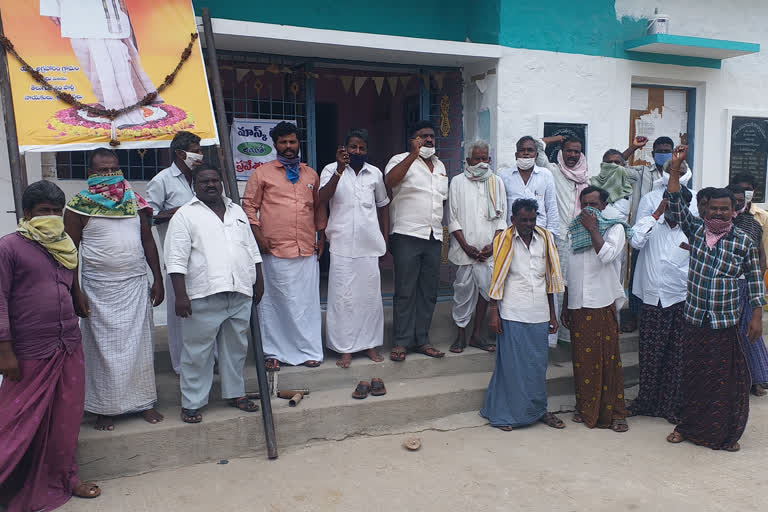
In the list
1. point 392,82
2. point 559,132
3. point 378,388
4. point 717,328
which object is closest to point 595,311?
point 717,328

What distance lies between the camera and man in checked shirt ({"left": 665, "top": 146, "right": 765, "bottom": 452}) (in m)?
4.30

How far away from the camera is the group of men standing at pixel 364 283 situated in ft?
11.9

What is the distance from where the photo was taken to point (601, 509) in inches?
142

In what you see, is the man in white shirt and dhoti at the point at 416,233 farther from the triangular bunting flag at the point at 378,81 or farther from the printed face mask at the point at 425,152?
the triangular bunting flag at the point at 378,81

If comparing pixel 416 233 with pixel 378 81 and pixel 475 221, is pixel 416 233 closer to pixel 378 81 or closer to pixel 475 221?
pixel 475 221

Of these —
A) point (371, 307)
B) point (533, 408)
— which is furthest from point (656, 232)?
point (371, 307)

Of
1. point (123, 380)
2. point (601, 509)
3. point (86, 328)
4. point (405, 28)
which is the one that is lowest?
point (601, 509)

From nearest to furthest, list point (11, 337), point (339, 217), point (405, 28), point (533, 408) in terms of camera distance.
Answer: point (11, 337) → point (533, 408) → point (339, 217) → point (405, 28)

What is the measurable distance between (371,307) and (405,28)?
3.05 meters

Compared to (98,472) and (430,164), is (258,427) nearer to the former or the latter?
(98,472)

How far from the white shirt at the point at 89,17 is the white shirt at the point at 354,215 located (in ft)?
5.82

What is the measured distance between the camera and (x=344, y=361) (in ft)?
16.6

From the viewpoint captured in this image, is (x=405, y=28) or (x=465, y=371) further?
(x=405, y=28)

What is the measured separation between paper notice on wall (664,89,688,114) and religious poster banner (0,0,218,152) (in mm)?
5353
